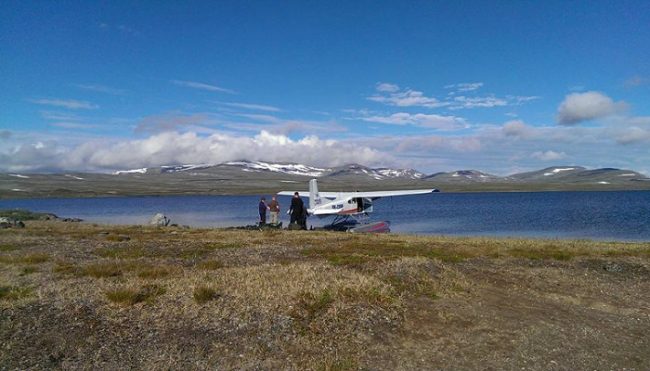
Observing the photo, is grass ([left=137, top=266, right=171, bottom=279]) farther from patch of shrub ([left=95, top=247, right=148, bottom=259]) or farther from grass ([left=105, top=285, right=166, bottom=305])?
patch of shrub ([left=95, top=247, right=148, bottom=259])

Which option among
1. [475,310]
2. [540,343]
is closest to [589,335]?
[540,343]

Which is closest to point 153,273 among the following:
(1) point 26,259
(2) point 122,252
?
(1) point 26,259

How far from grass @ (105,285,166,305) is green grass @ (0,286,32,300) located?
6.55 ft

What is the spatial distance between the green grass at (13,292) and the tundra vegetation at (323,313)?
0.03 metres

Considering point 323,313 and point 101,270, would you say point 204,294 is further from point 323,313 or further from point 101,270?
point 101,270

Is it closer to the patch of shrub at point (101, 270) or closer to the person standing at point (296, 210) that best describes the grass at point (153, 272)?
the patch of shrub at point (101, 270)

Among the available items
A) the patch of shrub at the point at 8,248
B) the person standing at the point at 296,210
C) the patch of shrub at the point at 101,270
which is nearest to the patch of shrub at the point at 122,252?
the patch of shrub at the point at 101,270

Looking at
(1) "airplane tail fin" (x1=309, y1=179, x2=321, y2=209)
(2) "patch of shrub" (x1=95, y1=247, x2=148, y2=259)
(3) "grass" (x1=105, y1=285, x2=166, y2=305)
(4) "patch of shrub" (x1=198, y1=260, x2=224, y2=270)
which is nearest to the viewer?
(3) "grass" (x1=105, y1=285, x2=166, y2=305)

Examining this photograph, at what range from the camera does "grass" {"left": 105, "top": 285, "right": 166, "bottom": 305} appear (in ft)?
32.7

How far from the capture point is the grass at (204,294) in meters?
10.1

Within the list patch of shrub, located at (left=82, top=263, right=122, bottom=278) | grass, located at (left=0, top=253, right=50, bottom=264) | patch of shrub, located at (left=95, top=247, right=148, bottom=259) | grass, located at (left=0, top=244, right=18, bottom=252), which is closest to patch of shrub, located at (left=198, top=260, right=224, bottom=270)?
patch of shrub, located at (left=82, top=263, right=122, bottom=278)

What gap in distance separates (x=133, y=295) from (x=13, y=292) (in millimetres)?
3076

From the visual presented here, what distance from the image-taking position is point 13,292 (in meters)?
10.5

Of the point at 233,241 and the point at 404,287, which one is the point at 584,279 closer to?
the point at 404,287
